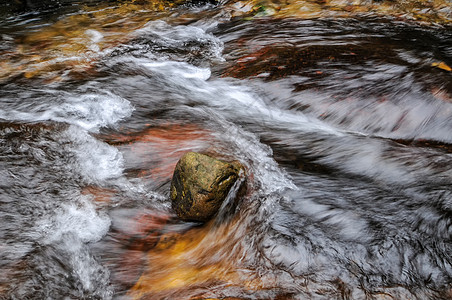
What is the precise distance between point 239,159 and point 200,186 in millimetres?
926

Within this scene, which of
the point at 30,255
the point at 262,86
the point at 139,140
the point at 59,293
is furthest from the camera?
the point at 262,86

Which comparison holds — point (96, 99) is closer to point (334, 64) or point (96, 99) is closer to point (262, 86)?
point (262, 86)

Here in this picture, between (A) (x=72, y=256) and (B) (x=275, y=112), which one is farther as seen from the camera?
(B) (x=275, y=112)

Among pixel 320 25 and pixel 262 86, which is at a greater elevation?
pixel 320 25

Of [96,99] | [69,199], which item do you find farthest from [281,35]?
[69,199]

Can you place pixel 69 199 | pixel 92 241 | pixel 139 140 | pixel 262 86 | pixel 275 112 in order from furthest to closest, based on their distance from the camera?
pixel 262 86, pixel 275 112, pixel 139 140, pixel 69 199, pixel 92 241

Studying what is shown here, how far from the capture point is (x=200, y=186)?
10.3ft

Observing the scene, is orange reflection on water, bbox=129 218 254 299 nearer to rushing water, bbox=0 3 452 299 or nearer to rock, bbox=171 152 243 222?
rushing water, bbox=0 3 452 299

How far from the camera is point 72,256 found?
2924 millimetres

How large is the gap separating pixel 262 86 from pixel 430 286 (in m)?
3.35

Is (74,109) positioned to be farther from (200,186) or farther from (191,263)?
(191,263)

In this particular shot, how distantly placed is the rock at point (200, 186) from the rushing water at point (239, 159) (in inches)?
5.0

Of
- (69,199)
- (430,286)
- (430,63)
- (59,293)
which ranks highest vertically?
(430,63)

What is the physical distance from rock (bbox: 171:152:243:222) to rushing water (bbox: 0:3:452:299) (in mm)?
126
